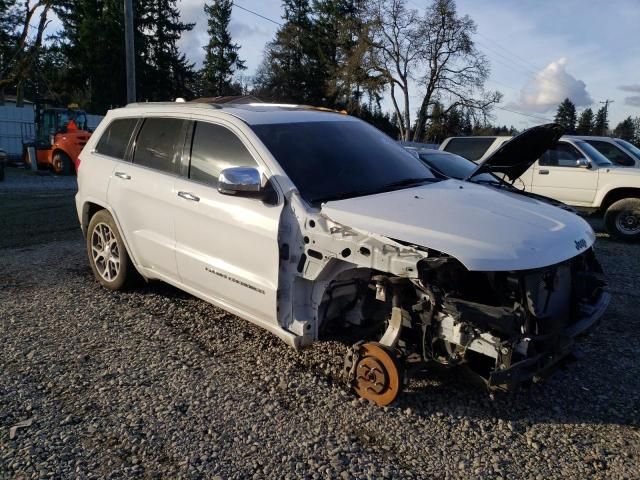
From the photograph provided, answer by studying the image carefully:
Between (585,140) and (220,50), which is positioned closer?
(585,140)

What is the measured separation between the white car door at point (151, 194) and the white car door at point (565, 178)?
27.3ft

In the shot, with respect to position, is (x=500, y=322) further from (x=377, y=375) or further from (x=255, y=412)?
(x=255, y=412)

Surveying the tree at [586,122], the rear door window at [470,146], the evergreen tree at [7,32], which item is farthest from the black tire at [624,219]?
the tree at [586,122]

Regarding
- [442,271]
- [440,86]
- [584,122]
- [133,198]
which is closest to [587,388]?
[442,271]

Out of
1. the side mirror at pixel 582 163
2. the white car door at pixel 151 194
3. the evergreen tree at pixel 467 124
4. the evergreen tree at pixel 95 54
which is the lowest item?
the white car door at pixel 151 194

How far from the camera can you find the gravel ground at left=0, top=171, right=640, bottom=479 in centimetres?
288

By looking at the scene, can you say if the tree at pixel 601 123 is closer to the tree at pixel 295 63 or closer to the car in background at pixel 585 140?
the tree at pixel 295 63

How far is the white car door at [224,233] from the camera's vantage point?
375 cm

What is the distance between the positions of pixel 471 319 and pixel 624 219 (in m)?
8.03

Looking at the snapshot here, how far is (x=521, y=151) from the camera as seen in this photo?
5.52 m

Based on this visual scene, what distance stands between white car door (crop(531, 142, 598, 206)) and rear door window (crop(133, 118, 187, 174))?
327 inches

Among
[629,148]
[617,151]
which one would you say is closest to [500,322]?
[617,151]

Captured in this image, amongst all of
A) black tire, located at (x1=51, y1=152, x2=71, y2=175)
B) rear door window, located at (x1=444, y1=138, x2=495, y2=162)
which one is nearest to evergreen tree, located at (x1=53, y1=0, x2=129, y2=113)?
black tire, located at (x1=51, y1=152, x2=71, y2=175)

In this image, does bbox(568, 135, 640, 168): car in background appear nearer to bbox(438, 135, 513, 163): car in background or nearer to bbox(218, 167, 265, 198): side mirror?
bbox(438, 135, 513, 163): car in background
